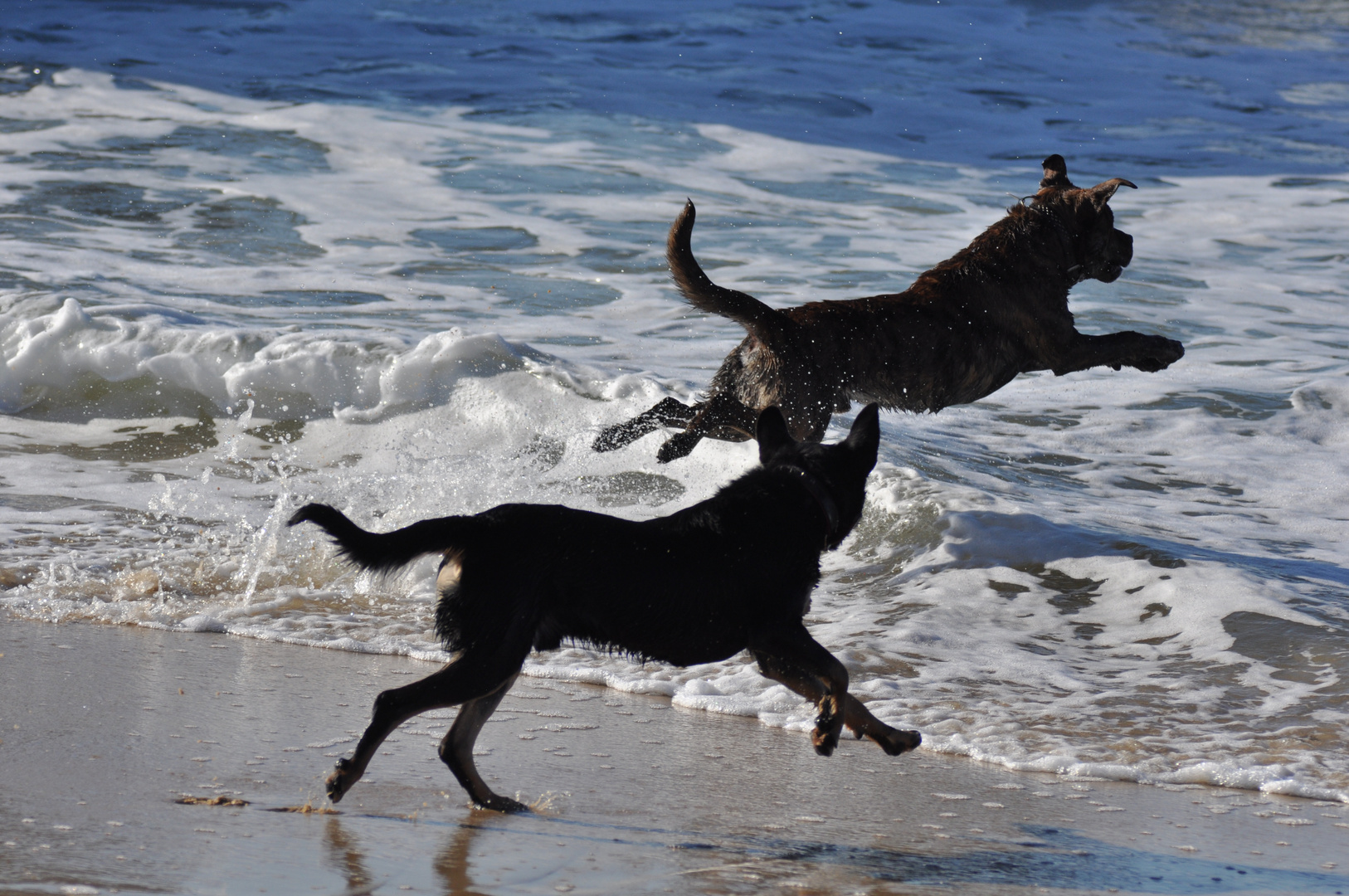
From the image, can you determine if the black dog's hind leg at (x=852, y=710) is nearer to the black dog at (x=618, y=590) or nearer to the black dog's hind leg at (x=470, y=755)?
the black dog at (x=618, y=590)

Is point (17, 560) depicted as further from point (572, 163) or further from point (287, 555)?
point (572, 163)

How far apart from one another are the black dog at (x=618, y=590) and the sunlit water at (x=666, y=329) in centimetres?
99

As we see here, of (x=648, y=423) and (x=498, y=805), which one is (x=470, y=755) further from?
(x=648, y=423)

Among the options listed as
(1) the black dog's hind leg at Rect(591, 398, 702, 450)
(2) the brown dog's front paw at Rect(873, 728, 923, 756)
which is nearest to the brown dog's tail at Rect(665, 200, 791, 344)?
(1) the black dog's hind leg at Rect(591, 398, 702, 450)

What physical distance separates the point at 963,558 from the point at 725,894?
366 cm

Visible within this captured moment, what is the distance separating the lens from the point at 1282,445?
8281mm

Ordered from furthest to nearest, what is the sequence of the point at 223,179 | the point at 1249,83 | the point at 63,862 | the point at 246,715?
1. the point at 1249,83
2. the point at 223,179
3. the point at 246,715
4. the point at 63,862

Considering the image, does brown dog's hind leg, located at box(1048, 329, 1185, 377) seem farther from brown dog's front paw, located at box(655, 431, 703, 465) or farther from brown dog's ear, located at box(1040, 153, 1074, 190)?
brown dog's front paw, located at box(655, 431, 703, 465)

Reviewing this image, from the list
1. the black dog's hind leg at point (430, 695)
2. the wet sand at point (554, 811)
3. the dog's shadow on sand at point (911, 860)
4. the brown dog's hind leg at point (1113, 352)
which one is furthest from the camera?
the brown dog's hind leg at point (1113, 352)

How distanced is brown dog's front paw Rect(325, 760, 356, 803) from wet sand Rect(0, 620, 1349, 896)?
55mm

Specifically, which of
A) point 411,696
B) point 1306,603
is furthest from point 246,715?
point 1306,603

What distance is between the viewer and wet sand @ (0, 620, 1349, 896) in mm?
2725

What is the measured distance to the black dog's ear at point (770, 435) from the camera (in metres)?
3.66

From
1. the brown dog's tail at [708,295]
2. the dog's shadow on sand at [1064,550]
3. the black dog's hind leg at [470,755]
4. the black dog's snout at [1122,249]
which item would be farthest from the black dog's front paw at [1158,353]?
the black dog's hind leg at [470,755]
